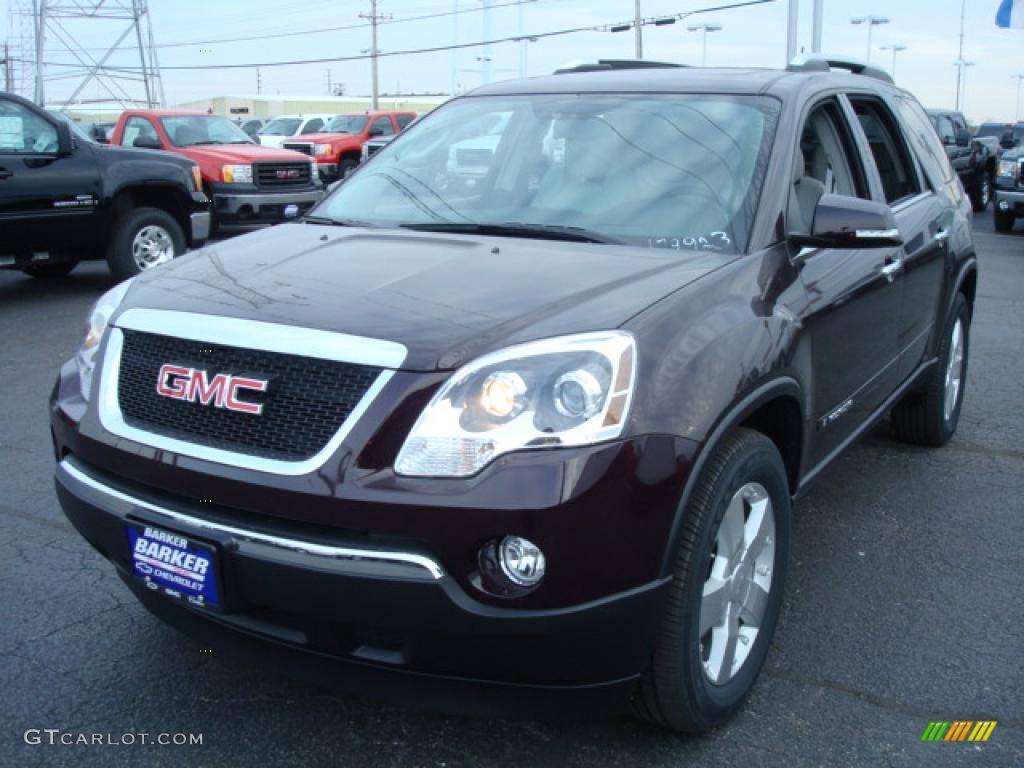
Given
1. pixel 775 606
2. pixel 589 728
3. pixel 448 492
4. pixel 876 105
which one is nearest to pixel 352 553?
pixel 448 492

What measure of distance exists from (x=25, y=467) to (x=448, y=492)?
346cm

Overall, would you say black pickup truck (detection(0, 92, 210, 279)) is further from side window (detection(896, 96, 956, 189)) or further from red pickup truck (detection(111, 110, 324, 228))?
side window (detection(896, 96, 956, 189))

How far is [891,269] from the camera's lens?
12.9ft

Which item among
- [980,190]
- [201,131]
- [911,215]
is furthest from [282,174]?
[980,190]

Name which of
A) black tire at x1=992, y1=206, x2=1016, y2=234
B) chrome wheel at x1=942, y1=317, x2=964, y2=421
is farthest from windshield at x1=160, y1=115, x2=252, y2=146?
chrome wheel at x1=942, y1=317, x2=964, y2=421

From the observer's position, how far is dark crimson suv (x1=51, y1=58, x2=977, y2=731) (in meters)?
2.27

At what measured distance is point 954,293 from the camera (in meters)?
4.92

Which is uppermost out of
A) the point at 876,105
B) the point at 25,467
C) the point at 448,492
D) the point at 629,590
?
the point at 876,105

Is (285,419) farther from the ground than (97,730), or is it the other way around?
(285,419)

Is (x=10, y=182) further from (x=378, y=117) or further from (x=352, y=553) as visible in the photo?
(x=378, y=117)

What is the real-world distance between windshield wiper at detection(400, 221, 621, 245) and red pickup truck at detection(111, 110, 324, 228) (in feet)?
33.7

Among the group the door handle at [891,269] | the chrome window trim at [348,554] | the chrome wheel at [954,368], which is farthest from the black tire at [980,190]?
the chrome window trim at [348,554]

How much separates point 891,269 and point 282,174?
11.9 m

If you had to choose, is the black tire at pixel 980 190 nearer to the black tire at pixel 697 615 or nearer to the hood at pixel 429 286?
the hood at pixel 429 286
